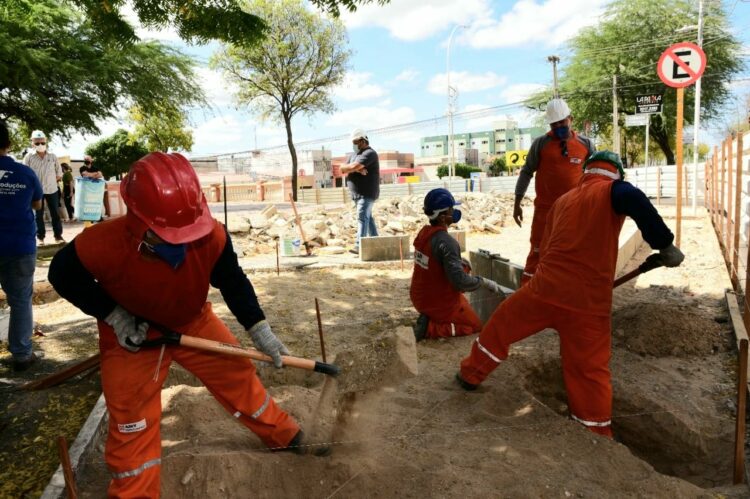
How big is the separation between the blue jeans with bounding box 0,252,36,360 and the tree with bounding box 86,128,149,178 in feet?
101

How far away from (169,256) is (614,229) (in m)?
2.35

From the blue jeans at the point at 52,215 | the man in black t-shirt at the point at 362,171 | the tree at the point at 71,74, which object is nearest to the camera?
the man in black t-shirt at the point at 362,171

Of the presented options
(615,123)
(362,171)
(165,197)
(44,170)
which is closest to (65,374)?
(165,197)

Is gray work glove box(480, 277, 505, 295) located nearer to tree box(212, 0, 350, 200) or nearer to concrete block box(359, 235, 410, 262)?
concrete block box(359, 235, 410, 262)

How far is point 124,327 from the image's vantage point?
7.72ft

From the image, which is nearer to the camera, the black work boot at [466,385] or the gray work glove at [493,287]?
Result: the black work boot at [466,385]

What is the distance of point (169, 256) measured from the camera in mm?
2287

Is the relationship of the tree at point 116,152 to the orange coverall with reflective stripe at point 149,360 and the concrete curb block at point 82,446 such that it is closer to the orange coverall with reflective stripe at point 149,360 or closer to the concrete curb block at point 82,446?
the concrete curb block at point 82,446

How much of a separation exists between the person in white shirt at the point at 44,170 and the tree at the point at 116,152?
24714 millimetres

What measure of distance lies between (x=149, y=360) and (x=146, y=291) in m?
0.33

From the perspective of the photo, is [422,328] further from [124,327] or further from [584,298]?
[124,327]

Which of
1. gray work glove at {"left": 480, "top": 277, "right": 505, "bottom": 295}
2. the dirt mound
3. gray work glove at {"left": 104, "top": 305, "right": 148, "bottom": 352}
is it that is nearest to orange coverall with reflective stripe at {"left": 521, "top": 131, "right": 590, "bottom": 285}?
gray work glove at {"left": 480, "top": 277, "right": 505, "bottom": 295}

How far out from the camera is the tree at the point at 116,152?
107ft

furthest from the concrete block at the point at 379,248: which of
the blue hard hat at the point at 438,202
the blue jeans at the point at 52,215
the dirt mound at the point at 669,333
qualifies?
the blue jeans at the point at 52,215
